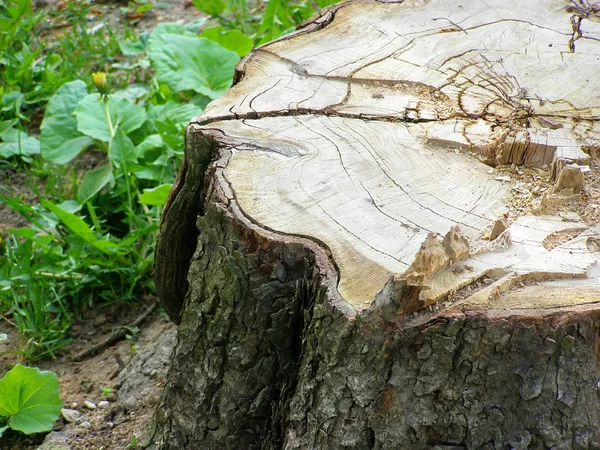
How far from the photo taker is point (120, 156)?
9.17 feet

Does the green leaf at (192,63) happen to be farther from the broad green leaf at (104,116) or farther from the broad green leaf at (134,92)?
the broad green leaf at (134,92)

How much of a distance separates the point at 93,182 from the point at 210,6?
1.48 m

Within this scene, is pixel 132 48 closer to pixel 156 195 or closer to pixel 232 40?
pixel 232 40

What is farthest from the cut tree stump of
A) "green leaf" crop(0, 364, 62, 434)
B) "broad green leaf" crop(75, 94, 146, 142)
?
"broad green leaf" crop(75, 94, 146, 142)

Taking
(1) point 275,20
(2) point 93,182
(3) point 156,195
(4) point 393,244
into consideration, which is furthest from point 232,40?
(4) point 393,244

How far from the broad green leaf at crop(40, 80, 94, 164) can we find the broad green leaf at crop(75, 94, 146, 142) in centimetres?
11

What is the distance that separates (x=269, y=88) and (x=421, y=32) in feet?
1.96

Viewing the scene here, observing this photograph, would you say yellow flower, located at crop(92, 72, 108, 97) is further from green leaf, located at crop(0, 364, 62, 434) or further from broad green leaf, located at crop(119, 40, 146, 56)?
green leaf, located at crop(0, 364, 62, 434)

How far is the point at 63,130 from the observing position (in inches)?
119

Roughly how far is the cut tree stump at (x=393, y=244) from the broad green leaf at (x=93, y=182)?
799mm

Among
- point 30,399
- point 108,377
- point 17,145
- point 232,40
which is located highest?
point 232,40

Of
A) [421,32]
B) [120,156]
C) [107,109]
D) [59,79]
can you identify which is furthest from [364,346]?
[59,79]

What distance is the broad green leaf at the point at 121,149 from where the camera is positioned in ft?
9.19

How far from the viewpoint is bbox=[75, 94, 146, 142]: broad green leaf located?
2852mm
